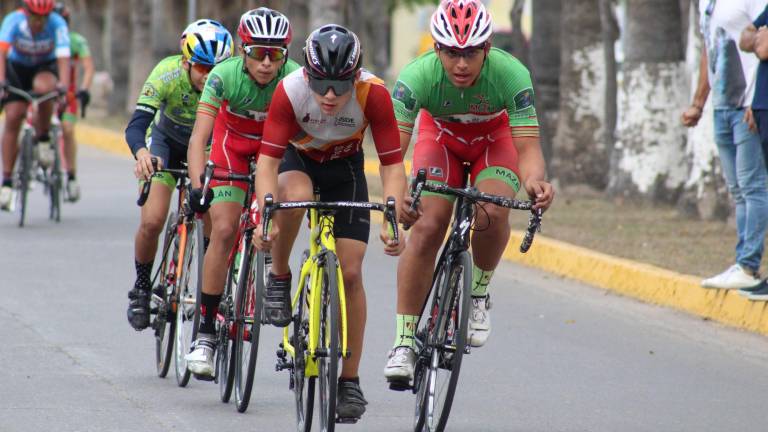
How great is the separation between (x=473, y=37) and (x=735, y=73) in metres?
3.82

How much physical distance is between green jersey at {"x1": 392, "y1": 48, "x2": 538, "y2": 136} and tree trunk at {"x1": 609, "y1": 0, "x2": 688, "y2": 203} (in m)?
8.55

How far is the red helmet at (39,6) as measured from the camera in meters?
14.5

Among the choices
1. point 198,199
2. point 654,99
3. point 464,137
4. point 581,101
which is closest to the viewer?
point 198,199

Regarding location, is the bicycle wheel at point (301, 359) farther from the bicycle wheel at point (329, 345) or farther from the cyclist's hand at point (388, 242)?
the cyclist's hand at point (388, 242)

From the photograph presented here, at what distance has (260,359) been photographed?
874 cm

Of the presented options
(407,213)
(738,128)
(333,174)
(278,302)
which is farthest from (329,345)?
(738,128)

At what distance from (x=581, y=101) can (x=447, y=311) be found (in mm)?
10764

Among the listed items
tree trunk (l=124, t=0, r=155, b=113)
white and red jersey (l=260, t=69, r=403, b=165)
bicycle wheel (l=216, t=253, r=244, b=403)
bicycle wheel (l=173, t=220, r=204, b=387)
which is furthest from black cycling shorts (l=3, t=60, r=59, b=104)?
tree trunk (l=124, t=0, r=155, b=113)

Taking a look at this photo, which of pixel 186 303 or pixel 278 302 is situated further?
pixel 186 303

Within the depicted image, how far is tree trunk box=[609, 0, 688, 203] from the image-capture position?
15.4 m

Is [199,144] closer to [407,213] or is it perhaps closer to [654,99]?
[407,213]

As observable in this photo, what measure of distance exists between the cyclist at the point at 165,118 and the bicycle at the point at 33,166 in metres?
6.23

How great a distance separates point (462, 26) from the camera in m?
6.86

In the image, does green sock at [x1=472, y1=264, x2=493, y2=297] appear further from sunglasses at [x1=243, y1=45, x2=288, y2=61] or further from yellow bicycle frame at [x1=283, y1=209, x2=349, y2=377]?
sunglasses at [x1=243, y1=45, x2=288, y2=61]
